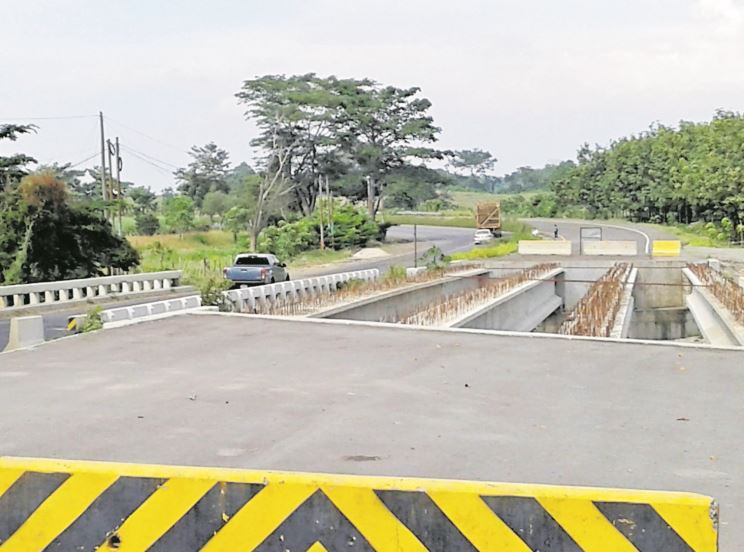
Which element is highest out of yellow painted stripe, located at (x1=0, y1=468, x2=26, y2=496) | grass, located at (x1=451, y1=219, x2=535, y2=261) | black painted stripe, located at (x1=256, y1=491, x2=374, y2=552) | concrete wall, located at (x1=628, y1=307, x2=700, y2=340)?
yellow painted stripe, located at (x1=0, y1=468, x2=26, y2=496)

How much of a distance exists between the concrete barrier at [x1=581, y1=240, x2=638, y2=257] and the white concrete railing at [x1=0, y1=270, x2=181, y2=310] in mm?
24921

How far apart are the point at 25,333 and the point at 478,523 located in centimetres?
1079

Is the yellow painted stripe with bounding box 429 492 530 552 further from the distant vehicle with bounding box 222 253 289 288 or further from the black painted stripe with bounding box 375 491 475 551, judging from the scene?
the distant vehicle with bounding box 222 253 289 288

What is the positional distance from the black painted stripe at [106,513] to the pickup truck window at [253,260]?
25.6 meters

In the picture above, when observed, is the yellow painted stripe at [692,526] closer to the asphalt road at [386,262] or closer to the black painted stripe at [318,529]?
the black painted stripe at [318,529]

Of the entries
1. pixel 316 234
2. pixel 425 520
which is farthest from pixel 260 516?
pixel 316 234

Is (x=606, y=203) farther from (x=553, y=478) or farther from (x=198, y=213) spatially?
(x=553, y=478)

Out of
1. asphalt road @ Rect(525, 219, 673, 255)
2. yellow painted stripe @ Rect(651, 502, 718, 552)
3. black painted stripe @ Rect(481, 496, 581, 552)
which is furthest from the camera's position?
asphalt road @ Rect(525, 219, 673, 255)

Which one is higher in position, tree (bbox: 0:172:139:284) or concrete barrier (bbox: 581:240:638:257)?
tree (bbox: 0:172:139:284)

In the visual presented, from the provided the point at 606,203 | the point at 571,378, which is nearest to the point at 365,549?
the point at 571,378

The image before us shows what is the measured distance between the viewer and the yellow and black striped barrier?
9.70ft

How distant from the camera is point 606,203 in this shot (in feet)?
286

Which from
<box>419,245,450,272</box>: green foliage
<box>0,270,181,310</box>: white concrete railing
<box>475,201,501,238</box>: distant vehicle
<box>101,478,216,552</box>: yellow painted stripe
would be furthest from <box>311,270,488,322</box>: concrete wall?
<box>475,201,501,238</box>: distant vehicle

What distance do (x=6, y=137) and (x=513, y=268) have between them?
65.5 feet
